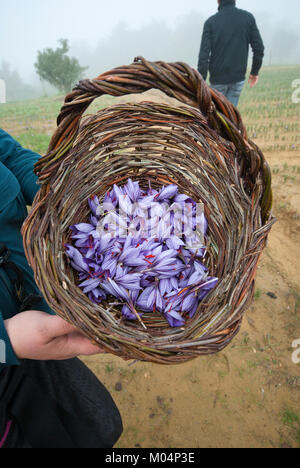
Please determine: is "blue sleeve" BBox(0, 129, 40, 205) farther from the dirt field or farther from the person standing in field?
the person standing in field

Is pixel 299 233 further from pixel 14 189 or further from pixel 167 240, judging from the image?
pixel 14 189

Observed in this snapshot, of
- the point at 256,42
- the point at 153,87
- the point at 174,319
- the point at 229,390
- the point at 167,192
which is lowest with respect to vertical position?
the point at 229,390

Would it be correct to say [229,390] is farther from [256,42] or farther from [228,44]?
[256,42]

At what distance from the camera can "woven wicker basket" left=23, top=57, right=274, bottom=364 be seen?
0.88 metres

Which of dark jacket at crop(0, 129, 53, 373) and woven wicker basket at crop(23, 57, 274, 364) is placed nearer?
woven wicker basket at crop(23, 57, 274, 364)

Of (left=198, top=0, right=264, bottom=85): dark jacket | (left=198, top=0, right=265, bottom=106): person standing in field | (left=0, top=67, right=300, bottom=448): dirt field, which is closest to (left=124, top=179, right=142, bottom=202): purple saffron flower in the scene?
(left=0, top=67, right=300, bottom=448): dirt field

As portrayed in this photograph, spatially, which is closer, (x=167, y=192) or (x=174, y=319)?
(x=174, y=319)

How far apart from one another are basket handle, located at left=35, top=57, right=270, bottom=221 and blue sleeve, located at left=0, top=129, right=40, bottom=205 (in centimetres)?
37

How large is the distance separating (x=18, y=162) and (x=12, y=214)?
0.29 meters

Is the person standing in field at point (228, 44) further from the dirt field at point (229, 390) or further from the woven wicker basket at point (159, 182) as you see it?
the dirt field at point (229, 390)

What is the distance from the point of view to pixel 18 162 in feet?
4.29

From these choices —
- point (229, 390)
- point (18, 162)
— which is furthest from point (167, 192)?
point (229, 390)

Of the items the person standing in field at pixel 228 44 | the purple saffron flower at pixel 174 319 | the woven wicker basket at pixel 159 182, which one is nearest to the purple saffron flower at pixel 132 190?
the woven wicker basket at pixel 159 182

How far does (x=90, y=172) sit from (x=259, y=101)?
12.5 metres
